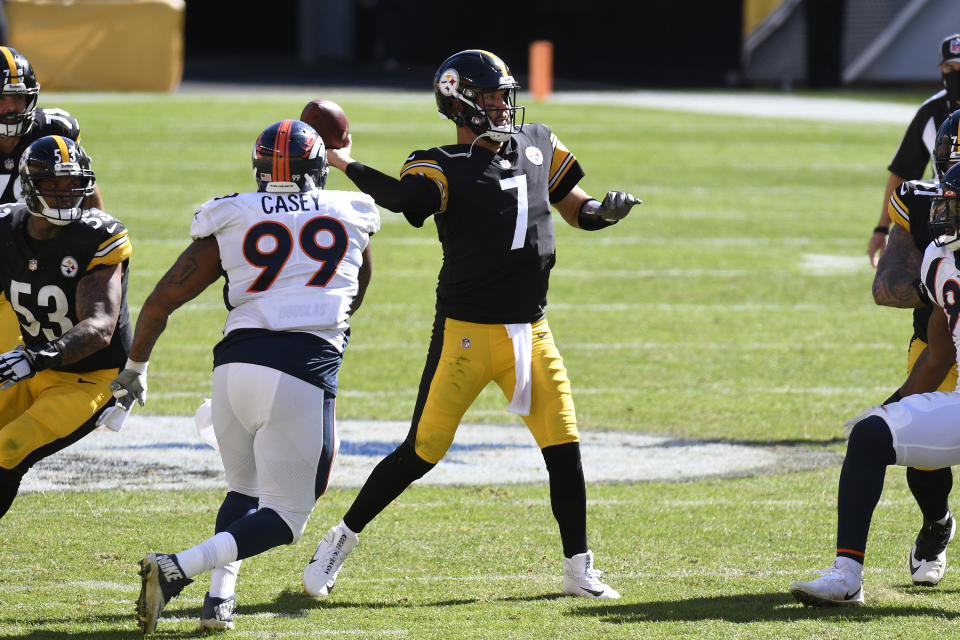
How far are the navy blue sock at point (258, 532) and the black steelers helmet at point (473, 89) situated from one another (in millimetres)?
1559

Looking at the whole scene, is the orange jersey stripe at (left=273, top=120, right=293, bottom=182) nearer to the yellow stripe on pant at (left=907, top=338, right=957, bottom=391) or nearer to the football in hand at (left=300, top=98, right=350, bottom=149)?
the football in hand at (left=300, top=98, right=350, bottom=149)

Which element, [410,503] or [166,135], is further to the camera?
[166,135]

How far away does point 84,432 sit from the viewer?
16.7ft

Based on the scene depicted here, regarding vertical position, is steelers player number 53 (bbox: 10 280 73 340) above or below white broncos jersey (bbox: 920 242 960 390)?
below

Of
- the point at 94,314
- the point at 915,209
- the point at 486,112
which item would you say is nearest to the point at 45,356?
the point at 94,314

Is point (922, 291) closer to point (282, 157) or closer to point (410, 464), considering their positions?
point (410, 464)

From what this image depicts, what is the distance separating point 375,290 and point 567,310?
166cm

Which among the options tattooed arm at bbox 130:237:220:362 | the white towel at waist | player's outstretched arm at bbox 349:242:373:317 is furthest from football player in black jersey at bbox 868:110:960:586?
tattooed arm at bbox 130:237:220:362

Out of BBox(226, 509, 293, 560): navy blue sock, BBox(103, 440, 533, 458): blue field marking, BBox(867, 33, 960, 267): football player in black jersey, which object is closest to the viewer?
BBox(226, 509, 293, 560): navy blue sock

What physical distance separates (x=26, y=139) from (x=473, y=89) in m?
2.13

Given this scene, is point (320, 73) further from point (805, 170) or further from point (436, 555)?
point (436, 555)

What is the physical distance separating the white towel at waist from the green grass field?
635 mm

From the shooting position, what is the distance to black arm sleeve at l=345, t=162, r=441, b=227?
4789 millimetres

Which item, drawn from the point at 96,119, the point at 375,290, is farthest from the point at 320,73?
the point at 375,290
